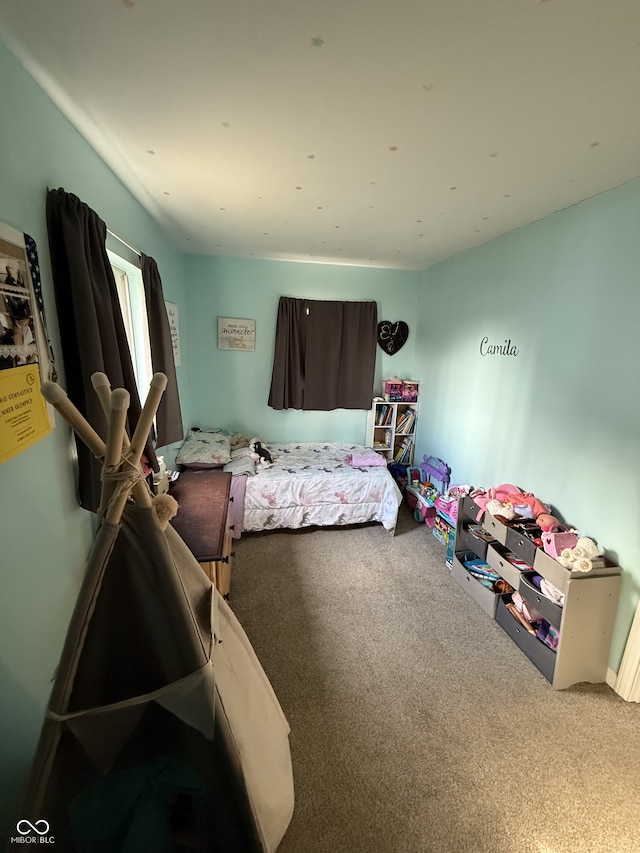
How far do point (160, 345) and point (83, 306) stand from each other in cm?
113

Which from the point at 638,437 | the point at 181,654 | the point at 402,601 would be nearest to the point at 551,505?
the point at 638,437

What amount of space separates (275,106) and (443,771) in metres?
2.54

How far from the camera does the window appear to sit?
79.5 inches

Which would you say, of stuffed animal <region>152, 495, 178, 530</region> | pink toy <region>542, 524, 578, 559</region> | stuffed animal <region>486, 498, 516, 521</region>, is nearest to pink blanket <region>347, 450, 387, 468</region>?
stuffed animal <region>486, 498, 516, 521</region>

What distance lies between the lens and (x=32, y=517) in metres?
1.02

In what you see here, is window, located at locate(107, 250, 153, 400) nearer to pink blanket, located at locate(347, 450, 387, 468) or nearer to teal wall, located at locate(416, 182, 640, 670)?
pink blanket, located at locate(347, 450, 387, 468)

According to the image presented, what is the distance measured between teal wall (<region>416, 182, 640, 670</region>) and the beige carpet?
50 cm

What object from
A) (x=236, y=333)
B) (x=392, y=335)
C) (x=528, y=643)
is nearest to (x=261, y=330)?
(x=236, y=333)

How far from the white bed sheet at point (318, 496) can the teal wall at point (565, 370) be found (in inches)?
29.2

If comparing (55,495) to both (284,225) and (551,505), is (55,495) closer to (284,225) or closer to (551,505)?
(284,225)

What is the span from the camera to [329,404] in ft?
12.3

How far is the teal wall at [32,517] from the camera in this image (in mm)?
910

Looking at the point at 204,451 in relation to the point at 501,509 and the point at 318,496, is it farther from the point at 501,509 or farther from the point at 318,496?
the point at 501,509

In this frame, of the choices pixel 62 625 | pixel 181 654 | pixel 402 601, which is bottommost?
pixel 402 601
